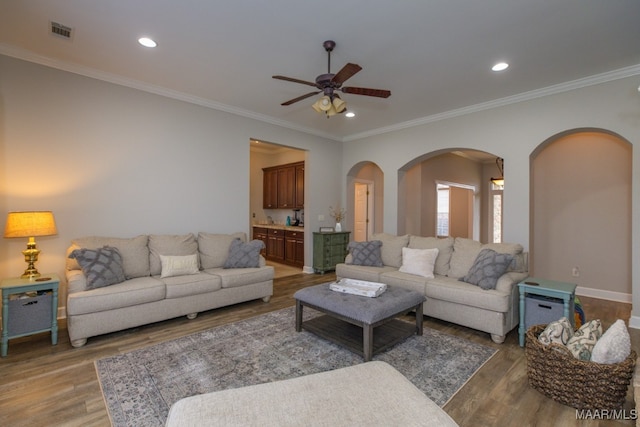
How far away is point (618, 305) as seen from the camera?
14.2 ft

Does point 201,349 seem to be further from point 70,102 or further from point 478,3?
point 478,3

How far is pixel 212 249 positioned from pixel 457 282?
130 inches

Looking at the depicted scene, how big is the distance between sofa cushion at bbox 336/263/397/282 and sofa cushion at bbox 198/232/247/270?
68.0 inches

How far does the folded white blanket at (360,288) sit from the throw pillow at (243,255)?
4.73 ft

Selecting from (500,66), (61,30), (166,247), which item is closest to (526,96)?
(500,66)

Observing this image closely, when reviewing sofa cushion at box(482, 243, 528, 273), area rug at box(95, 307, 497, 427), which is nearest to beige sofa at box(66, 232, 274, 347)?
area rug at box(95, 307, 497, 427)

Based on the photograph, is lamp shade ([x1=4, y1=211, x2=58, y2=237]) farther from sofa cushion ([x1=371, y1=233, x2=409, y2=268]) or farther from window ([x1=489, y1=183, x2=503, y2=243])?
window ([x1=489, y1=183, x2=503, y2=243])

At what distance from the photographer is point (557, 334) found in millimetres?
2262

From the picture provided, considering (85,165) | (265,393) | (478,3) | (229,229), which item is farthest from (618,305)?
(85,165)

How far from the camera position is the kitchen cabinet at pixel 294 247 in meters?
6.65

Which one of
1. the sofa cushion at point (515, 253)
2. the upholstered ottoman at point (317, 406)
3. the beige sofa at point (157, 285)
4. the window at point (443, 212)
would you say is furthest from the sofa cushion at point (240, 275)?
the window at point (443, 212)

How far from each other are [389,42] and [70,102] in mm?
3755

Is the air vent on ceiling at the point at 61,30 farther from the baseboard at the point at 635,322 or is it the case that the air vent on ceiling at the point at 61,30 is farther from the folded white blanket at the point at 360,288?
the baseboard at the point at 635,322

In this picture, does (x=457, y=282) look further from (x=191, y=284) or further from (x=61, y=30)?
(x=61, y=30)
